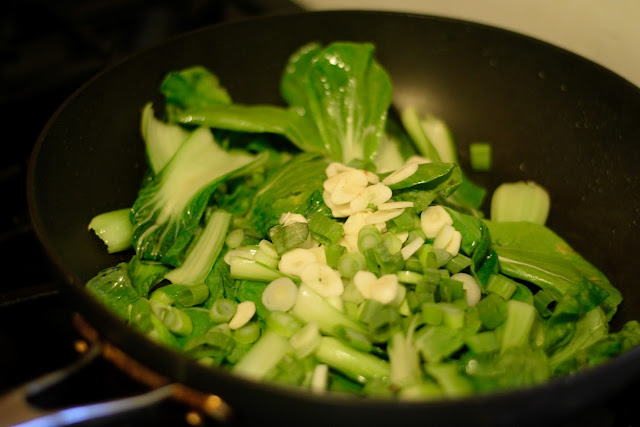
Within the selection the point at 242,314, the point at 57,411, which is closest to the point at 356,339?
the point at 242,314

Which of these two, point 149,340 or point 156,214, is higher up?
point 149,340

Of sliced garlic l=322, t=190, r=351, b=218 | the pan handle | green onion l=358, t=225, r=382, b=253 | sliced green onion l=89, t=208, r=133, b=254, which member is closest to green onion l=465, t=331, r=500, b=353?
green onion l=358, t=225, r=382, b=253

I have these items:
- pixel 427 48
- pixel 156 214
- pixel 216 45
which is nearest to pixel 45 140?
pixel 156 214

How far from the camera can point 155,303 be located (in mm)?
1229

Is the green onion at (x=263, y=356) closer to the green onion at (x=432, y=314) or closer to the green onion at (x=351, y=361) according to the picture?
the green onion at (x=351, y=361)

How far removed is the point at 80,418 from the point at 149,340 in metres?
0.16

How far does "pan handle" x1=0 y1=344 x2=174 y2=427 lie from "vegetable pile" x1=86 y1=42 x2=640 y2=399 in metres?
0.14

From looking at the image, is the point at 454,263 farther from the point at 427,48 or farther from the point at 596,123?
the point at 427,48

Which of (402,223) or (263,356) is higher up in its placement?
(402,223)

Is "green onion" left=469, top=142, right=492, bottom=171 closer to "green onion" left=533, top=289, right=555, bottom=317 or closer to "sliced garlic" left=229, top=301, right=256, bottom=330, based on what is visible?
"green onion" left=533, top=289, right=555, bottom=317

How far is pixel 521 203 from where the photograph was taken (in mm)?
1511

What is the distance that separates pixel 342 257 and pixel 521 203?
0.57 meters

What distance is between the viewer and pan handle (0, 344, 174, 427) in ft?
2.85

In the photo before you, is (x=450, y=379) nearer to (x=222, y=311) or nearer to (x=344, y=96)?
(x=222, y=311)
